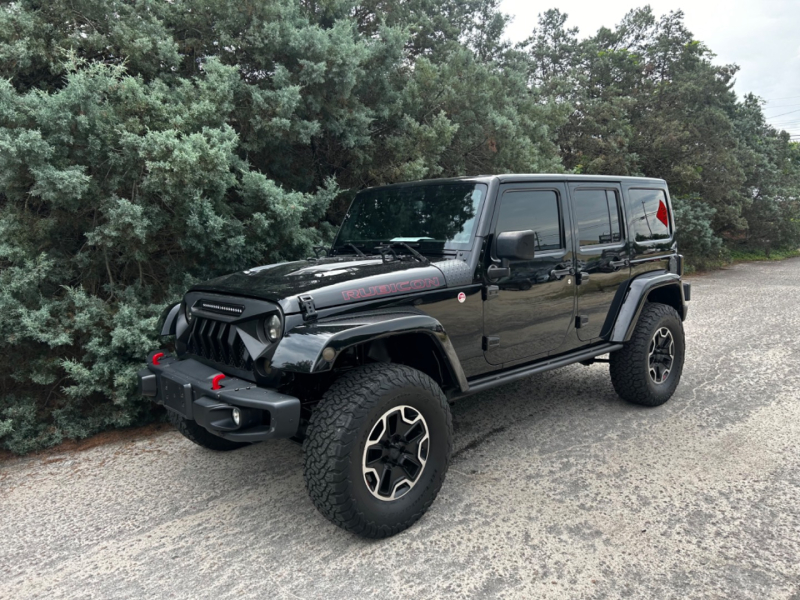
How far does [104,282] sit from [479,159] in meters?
5.62

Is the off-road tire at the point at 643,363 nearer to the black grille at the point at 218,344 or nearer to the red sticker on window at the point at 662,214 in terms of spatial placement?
the red sticker on window at the point at 662,214

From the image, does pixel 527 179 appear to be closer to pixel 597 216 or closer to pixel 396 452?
pixel 597 216

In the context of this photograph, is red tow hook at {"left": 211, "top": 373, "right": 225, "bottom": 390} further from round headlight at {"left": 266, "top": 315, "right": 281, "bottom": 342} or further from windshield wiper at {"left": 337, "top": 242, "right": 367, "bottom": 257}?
windshield wiper at {"left": 337, "top": 242, "right": 367, "bottom": 257}

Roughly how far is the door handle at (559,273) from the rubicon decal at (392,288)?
1.06 metres

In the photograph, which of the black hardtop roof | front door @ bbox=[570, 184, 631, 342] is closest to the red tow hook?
the black hardtop roof

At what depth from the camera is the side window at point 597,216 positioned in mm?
4293

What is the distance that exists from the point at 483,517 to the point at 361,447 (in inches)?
34.7

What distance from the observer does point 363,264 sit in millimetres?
3635

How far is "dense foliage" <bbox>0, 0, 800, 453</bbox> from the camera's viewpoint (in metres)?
4.47

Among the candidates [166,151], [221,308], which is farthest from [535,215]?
[166,151]

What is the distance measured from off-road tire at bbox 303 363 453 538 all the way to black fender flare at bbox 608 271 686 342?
2.07 metres

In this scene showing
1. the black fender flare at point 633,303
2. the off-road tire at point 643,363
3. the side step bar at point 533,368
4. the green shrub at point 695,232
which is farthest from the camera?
the green shrub at point 695,232

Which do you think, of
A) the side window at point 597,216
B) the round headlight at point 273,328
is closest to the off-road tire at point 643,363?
the side window at point 597,216

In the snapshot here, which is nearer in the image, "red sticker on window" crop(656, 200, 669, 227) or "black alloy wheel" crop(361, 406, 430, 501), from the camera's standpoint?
"black alloy wheel" crop(361, 406, 430, 501)
